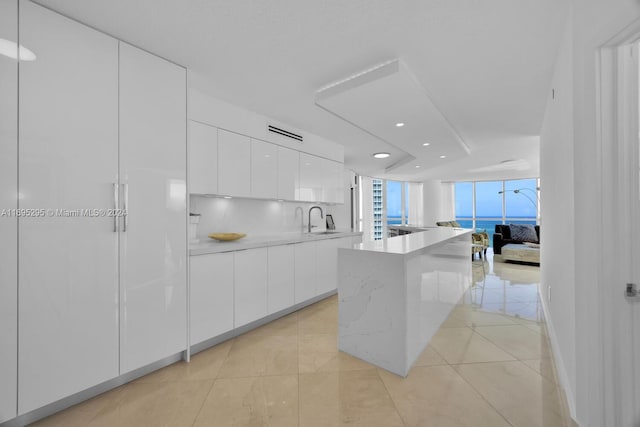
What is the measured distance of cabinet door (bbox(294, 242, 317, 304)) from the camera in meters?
3.34

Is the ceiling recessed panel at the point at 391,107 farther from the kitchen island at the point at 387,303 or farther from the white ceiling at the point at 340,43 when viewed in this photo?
the kitchen island at the point at 387,303

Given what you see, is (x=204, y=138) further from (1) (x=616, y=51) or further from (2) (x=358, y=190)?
(2) (x=358, y=190)

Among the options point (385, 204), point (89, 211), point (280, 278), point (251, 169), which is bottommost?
point (280, 278)

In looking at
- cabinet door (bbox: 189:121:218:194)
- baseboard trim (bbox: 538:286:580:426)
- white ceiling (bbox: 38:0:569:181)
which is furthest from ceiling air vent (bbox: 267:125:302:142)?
baseboard trim (bbox: 538:286:580:426)

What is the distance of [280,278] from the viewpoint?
3.10 meters

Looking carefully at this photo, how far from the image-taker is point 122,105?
1.88 meters

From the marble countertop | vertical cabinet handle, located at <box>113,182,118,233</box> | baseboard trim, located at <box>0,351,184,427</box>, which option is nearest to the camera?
baseboard trim, located at <box>0,351,184,427</box>

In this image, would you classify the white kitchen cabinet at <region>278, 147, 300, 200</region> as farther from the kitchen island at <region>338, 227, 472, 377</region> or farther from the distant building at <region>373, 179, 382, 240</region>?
the distant building at <region>373, 179, 382, 240</region>

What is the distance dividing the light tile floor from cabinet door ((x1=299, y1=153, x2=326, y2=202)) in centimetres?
192

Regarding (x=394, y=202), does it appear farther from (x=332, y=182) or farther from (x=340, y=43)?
(x=340, y=43)

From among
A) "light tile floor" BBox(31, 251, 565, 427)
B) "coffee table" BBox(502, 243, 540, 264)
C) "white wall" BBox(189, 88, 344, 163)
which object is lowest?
"light tile floor" BBox(31, 251, 565, 427)

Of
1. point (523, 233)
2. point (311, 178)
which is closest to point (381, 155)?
point (311, 178)

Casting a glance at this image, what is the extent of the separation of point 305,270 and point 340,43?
2.50m

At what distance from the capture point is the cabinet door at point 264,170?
3113 mm
